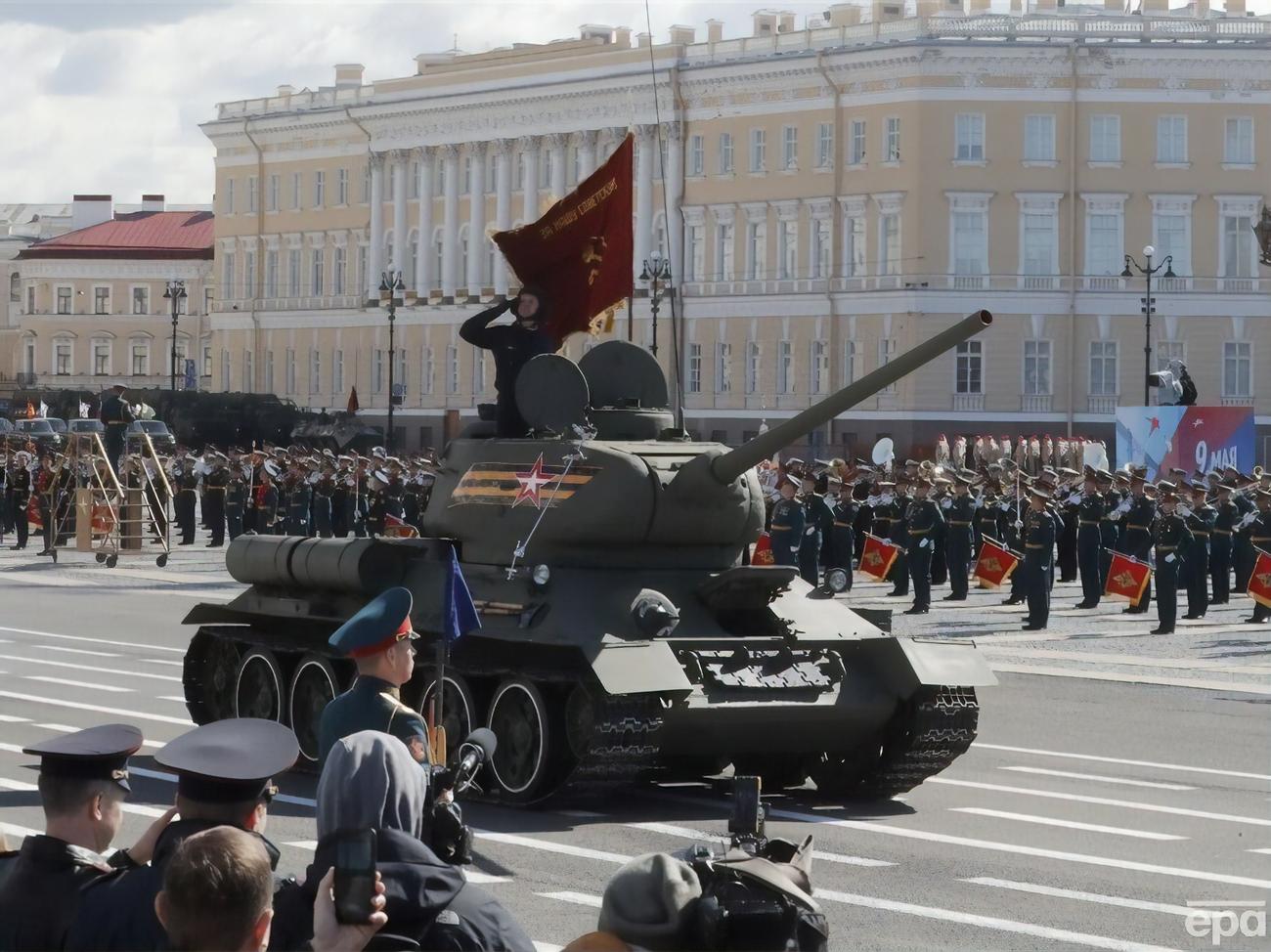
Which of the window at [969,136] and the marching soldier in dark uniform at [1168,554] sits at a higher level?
the window at [969,136]

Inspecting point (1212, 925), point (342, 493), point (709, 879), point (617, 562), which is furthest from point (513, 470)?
point (342, 493)

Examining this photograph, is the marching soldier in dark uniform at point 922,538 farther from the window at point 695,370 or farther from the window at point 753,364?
the window at point 695,370

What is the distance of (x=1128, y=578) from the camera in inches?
1210

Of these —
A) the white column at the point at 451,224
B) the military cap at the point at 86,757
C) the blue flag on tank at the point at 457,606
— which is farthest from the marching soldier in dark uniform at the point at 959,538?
the white column at the point at 451,224

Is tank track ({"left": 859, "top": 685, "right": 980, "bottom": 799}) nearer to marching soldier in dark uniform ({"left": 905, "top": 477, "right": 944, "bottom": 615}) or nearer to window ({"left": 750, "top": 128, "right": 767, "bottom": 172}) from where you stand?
marching soldier in dark uniform ({"left": 905, "top": 477, "right": 944, "bottom": 615})

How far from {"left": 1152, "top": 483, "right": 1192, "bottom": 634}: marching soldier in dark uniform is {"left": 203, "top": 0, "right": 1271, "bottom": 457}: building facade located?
4379cm

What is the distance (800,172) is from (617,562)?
6609cm

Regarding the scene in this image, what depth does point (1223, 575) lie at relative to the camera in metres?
33.0

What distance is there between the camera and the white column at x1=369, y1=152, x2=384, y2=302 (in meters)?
96.8

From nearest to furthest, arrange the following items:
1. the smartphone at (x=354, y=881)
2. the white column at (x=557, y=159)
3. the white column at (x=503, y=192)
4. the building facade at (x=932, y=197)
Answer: the smartphone at (x=354, y=881) → the building facade at (x=932, y=197) → the white column at (x=557, y=159) → the white column at (x=503, y=192)

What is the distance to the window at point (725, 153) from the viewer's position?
272 ft

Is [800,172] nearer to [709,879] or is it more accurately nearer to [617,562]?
[617,562]

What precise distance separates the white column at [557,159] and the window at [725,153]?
25.2ft

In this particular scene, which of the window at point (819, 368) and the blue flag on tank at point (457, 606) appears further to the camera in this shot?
the window at point (819, 368)
